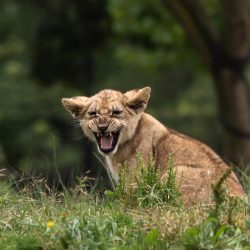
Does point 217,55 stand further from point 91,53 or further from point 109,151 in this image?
point 91,53

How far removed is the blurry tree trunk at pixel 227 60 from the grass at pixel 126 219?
426 inches

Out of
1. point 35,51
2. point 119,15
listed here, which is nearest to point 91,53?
point 35,51

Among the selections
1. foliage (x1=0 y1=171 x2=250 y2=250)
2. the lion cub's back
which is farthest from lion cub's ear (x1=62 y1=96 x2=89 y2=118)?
foliage (x1=0 y1=171 x2=250 y2=250)

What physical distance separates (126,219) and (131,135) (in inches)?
92.4

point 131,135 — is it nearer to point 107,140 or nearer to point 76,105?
point 107,140

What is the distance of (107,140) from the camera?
11.8 metres

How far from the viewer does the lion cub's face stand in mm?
11680

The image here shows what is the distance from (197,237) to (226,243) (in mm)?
198

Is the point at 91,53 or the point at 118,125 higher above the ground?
the point at 118,125

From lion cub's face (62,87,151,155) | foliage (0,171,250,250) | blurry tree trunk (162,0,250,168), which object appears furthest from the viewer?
blurry tree trunk (162,0,250,168)

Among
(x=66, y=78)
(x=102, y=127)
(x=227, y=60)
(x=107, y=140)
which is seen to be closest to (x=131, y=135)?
(x=107, y=140)

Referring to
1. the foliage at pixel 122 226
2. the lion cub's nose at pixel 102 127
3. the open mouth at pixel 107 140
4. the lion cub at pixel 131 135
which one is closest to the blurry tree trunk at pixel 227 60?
the lion cub at pixel 131 135

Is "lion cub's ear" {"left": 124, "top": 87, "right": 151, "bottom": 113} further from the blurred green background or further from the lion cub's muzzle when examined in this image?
the blurred green background

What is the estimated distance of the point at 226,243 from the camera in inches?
358
